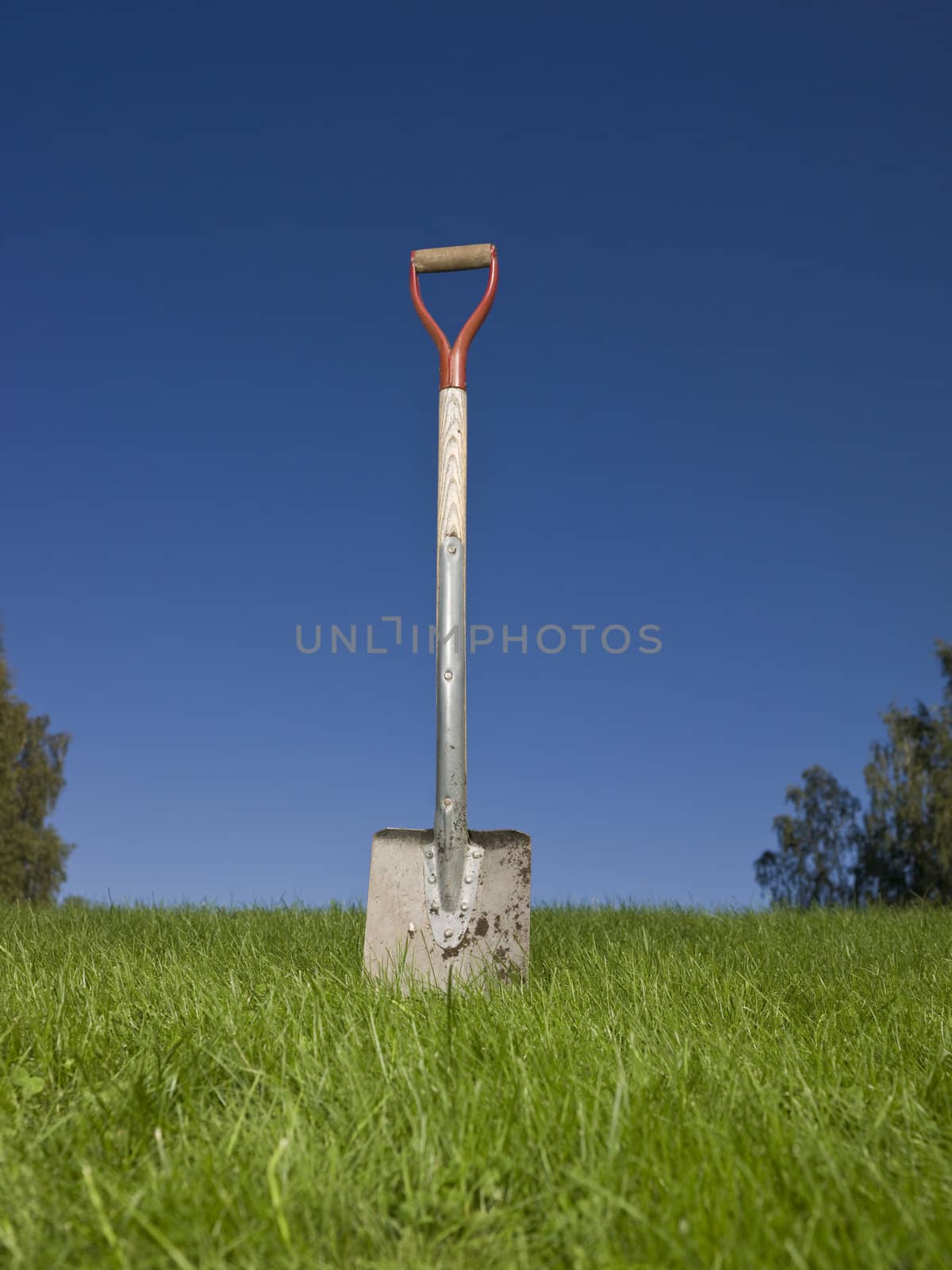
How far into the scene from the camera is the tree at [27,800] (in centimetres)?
2188

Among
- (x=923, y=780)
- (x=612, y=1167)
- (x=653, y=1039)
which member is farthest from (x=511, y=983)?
(x=923, y=780)

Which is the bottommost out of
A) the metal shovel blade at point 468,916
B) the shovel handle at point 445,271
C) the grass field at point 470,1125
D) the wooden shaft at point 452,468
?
the grass field at point 470,1125

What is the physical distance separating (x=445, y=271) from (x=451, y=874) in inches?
133

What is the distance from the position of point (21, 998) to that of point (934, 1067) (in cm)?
316

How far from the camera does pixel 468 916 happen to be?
4.52 meters

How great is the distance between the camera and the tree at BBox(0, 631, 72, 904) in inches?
861

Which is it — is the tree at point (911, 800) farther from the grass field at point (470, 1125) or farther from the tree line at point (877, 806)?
the grass field at point (470, 1125)

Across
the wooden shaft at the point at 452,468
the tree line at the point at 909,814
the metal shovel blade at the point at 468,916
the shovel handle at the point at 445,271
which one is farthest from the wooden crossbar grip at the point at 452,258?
the tree line at the point at 909,814

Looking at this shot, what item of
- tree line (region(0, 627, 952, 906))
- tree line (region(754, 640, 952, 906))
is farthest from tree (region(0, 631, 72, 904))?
tree line (region(754, 640, 952, 906))

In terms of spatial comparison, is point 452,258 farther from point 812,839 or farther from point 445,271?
point 812,839

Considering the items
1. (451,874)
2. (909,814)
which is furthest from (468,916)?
(909,814)

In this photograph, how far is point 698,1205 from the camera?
1.85m

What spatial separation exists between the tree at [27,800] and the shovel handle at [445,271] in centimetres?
1941

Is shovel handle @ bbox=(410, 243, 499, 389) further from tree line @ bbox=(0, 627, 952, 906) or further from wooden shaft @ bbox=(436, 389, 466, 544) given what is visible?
tree line @ bbox=(0, 627, 952, 906)
